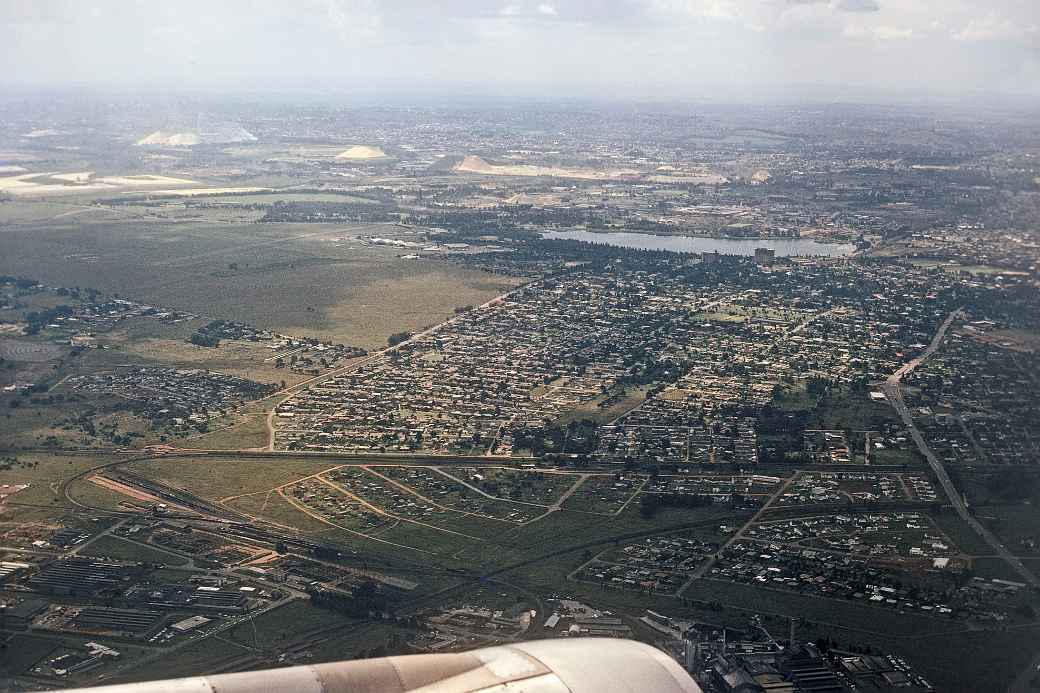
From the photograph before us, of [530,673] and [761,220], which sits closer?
[530,673]

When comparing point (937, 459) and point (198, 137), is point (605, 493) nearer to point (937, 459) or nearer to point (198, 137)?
point (937, 459)

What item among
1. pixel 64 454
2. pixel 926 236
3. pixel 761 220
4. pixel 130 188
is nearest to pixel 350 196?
pixel 130 188

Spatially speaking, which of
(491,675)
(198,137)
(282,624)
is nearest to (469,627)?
(282,624)

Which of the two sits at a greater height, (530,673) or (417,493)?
(530,673)

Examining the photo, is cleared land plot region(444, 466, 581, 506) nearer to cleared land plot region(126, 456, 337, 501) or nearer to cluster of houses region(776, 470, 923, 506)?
cleared land plot region(126, 456, 337, 501)

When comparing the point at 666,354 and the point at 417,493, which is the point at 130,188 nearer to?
the point at 666,354

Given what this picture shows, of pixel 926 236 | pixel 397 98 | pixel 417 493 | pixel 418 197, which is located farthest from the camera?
pixel 397 98
